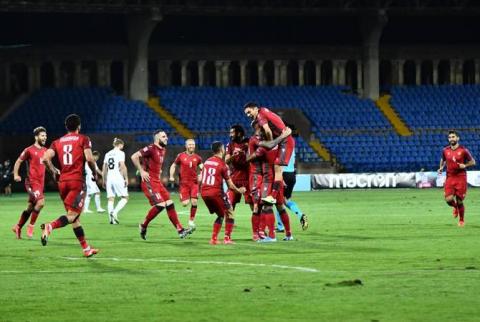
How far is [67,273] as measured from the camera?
17.9 m

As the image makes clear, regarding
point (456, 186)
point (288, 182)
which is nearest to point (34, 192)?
point (288, 182)

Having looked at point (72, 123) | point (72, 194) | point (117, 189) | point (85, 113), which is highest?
point (72, 123)

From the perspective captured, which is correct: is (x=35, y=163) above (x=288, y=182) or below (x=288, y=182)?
above

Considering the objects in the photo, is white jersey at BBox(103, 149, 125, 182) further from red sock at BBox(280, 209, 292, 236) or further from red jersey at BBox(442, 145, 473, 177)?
red sock at BBox(280, 209, 292, 236)

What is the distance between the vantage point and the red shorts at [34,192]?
2662 cm

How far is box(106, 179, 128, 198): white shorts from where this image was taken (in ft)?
114

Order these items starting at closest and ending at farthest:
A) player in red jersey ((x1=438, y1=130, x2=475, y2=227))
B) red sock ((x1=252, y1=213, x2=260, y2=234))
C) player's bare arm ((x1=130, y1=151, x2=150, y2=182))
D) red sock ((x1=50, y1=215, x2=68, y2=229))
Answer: red sock ((x1=50, y1=215, x2=68, y2=229)) < red sock ((x1=252, y1=213, x2=260, y2=234)) < player's bare arm ((x1=130, y1=151, x2=150, y2=182)) < player in red jersey ((x1=438, y1=130, x2=475, y2=227))

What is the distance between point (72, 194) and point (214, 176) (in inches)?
155

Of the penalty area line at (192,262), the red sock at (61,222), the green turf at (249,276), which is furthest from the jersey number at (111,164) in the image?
the penalty area line at (192,262)

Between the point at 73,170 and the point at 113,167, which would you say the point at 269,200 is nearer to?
the point at 73,170

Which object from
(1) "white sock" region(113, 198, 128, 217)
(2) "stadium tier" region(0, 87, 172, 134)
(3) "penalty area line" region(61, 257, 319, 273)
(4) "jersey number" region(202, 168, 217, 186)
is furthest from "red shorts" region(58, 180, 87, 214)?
(2) "stadium tier" region(0, 87, 172, 134)

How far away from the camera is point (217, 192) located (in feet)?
77.9

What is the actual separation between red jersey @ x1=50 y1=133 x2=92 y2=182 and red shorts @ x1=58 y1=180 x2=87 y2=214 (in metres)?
0.08

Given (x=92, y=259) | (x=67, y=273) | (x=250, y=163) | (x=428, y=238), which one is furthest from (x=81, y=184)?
(x=428, y=238)
